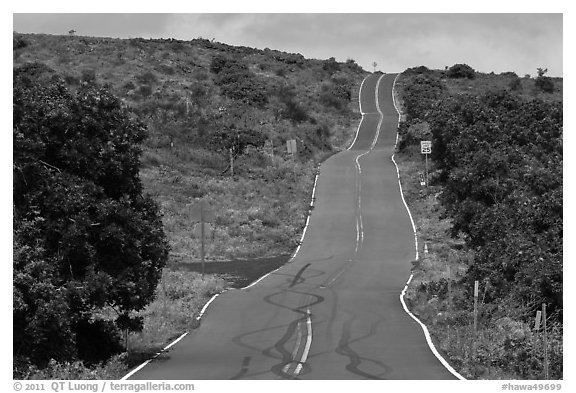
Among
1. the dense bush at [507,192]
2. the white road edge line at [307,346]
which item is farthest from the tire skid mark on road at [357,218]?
the white road edge line at [307,346]

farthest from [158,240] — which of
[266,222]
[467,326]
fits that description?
[266,222]

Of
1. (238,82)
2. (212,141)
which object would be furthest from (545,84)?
(212,141)

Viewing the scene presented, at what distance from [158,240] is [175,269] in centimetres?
1447

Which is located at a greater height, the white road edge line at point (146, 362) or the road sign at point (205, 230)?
the road sign at point (205, 230)

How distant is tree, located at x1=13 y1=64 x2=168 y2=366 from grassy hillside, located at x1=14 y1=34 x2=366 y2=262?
931 centimetres

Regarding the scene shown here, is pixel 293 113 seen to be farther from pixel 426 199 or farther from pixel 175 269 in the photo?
pixel 175 269

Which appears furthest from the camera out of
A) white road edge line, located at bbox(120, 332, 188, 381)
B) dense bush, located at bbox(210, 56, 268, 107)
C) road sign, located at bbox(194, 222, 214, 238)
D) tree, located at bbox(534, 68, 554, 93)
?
tree, located at bbox(534, 68, 554, 93)

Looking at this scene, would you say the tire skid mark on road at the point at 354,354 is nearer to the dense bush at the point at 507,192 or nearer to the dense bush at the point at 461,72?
the dense bush at the point at 507,192

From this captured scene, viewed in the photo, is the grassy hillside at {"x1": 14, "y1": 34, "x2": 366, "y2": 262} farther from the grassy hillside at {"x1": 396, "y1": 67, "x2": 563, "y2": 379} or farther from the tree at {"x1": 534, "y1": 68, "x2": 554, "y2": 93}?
the tree at {"x1": 534, "y1": 68, "x2": 554, "y2": 93}

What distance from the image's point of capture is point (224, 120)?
222 feet

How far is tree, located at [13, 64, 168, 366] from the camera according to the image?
637 inches

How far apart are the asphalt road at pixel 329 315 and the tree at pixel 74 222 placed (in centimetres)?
198

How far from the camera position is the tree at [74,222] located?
1619cm

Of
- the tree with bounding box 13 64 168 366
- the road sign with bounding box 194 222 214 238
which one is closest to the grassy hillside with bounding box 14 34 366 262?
the road sign with bounding box 194 222 214 238
